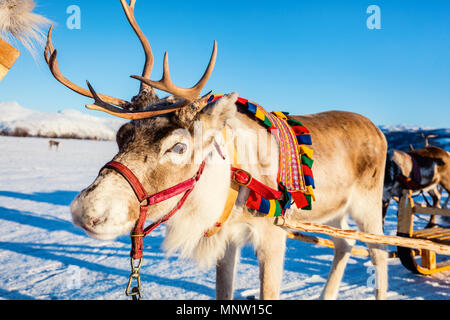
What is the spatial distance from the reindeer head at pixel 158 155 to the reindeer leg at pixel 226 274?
0.78 m

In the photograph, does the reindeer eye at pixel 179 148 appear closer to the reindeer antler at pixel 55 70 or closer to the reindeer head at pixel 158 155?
the reindeer head at pixel 158 155

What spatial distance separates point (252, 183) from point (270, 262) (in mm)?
712

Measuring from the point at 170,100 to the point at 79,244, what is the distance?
4.56 meters

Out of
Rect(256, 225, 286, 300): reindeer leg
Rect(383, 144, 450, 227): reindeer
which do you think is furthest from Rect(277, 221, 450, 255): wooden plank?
Rect(383, 144, 450, 227): reindeer

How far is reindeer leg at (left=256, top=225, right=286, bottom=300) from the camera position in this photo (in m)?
2.34

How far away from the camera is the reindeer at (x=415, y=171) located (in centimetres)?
654

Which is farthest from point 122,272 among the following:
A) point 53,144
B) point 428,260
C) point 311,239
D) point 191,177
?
point 53,144

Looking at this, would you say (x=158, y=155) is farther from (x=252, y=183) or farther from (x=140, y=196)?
(x=252, y=183)

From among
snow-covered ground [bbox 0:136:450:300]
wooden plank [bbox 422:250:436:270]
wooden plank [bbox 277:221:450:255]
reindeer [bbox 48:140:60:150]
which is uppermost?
reindeer [bbox 48:140:60:150]

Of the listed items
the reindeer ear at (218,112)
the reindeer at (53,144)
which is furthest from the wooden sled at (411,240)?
the reindeer at (53,144)

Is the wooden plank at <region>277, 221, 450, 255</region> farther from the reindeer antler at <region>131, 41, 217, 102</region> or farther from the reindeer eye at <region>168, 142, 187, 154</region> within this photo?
the reindeer antler at <region>131, 41, 217, 102</region>

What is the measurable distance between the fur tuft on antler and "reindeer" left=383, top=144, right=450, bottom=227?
6.85 meters

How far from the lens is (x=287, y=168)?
8.00 feet
